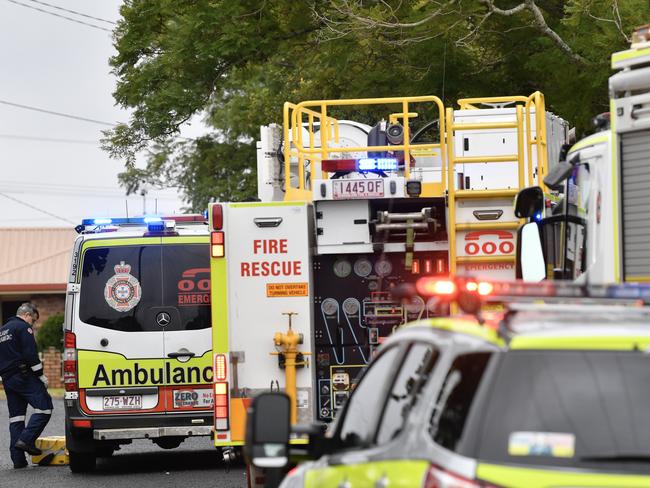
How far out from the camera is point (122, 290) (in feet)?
48.0

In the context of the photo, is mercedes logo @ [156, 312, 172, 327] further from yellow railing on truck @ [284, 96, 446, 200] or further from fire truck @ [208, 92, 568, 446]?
fire truck @ [208, 92, 568, 446]

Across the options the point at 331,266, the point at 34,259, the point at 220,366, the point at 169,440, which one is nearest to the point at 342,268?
the point at 331,266

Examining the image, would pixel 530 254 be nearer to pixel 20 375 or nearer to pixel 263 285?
pixel 263 285

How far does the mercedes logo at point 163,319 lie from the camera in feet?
48.0

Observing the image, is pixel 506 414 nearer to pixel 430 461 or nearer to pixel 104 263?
pixel 430 461

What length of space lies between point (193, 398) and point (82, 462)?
161 centimetres

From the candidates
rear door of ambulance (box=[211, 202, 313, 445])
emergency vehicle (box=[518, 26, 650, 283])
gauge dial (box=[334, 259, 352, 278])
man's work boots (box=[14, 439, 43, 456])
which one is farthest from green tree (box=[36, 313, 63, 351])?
emergency vehicle (box=[518, 26, 650, 283])

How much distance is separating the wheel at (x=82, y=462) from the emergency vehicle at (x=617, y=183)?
22.3 ft

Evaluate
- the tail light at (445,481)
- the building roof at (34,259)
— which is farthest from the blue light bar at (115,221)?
the building roof at (34,259)

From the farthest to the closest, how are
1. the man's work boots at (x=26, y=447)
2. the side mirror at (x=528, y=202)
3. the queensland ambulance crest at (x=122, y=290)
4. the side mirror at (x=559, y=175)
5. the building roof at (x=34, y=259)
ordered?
1. the building roof at (x=34, y=259)
2. the man's work boots at (x=26, y=447)
3. the queensland ambulance crest at (x=122, y=290)
4. the side mirror at (x=528, y=202)
5. the side mirror at (x=559, y=175)

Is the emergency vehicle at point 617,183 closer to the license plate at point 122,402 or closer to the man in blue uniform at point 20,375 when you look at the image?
→ the license plate at point 122,402

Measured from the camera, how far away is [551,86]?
1892 centimetres

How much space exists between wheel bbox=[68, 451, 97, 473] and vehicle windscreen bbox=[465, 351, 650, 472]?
444 inches

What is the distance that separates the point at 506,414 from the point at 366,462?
1001 millimetres
